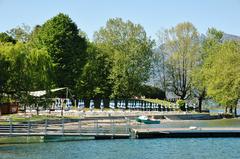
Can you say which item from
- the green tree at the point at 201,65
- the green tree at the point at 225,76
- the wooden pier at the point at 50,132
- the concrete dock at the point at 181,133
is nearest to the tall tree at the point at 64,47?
the green tree at the point at 201,65

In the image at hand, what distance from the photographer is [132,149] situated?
3691 centimetres

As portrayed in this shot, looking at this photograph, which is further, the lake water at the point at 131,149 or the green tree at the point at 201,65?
the green tree at the point at 201,65

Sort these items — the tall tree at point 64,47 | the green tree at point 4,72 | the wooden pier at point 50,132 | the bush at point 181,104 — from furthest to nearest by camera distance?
the bush at point 181,104 → the tall tree at point 64,47 → the green tree at point 4,72 → the wooden pier at point 50,132

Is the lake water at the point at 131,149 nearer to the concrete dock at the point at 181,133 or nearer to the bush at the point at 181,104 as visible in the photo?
the concrete dock at the point at 181,133

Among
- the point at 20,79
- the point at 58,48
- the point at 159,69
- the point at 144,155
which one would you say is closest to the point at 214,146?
the point at 144,155

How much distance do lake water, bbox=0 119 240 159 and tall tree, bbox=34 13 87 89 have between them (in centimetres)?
3946

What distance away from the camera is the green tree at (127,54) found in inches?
3263

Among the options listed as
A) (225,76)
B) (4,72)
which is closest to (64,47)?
(225,76)

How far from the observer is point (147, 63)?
84.7 m

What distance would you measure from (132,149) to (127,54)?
157ft

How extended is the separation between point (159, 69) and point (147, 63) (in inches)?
225

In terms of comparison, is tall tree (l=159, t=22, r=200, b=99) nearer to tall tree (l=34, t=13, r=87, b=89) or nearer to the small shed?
tall tree (l=34, t=13, r=87, b=89)

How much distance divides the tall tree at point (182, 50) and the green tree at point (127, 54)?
3486 mm

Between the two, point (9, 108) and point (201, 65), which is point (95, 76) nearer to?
point (201, 65)
